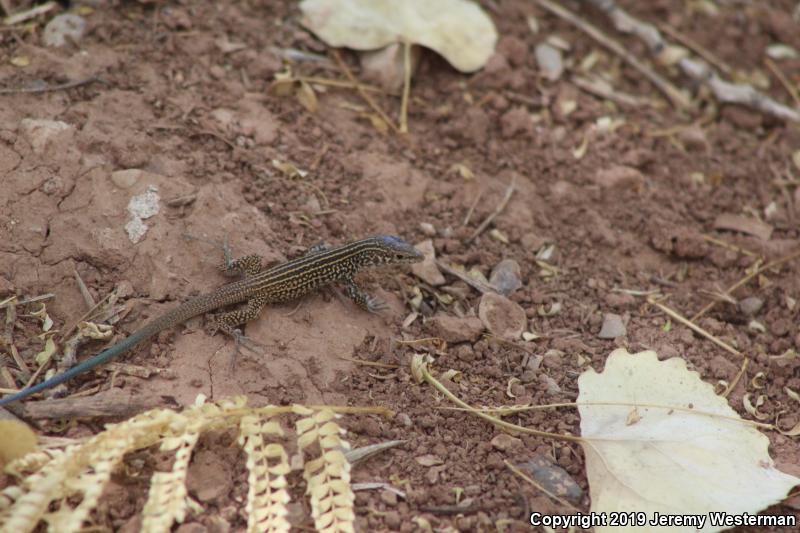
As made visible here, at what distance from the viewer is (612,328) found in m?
5.04

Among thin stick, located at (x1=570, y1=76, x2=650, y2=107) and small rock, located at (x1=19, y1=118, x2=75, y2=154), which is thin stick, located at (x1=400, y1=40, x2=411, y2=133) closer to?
thin stick, located at (x1=570, y1=76, x2=650, y2=107)

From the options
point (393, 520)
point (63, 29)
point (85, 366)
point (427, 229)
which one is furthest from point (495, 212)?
point (63, 29)

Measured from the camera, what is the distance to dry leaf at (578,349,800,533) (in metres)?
3.73

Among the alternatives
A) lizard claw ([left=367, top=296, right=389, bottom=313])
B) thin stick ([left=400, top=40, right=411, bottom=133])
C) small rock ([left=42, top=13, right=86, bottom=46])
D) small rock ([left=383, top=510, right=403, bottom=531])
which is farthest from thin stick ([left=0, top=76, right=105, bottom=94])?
small rock ([left=383, top=510, right=403, bottom=531])

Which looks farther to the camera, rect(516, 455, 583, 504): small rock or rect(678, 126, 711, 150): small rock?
rect(678, 126, 711, 150): small rock

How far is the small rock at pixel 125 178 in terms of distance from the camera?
4.89m

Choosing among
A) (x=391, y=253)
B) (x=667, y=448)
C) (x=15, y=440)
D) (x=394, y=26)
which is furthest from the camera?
(x=394, y=26)

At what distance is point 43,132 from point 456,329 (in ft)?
9.99

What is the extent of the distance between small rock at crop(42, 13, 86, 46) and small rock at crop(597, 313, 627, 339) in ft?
14.6

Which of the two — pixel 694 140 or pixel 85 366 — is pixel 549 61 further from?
pixel 85 366

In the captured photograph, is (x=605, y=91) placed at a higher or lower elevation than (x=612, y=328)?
higher

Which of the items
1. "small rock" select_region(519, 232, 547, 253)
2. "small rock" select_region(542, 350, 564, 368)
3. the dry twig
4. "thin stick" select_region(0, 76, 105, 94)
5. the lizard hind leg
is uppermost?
"thin stick" select_region(0, 76, 105, 94)

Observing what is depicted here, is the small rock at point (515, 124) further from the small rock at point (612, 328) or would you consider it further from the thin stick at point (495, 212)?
the small rock at point (612, 328)

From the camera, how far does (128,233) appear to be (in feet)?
15.5
